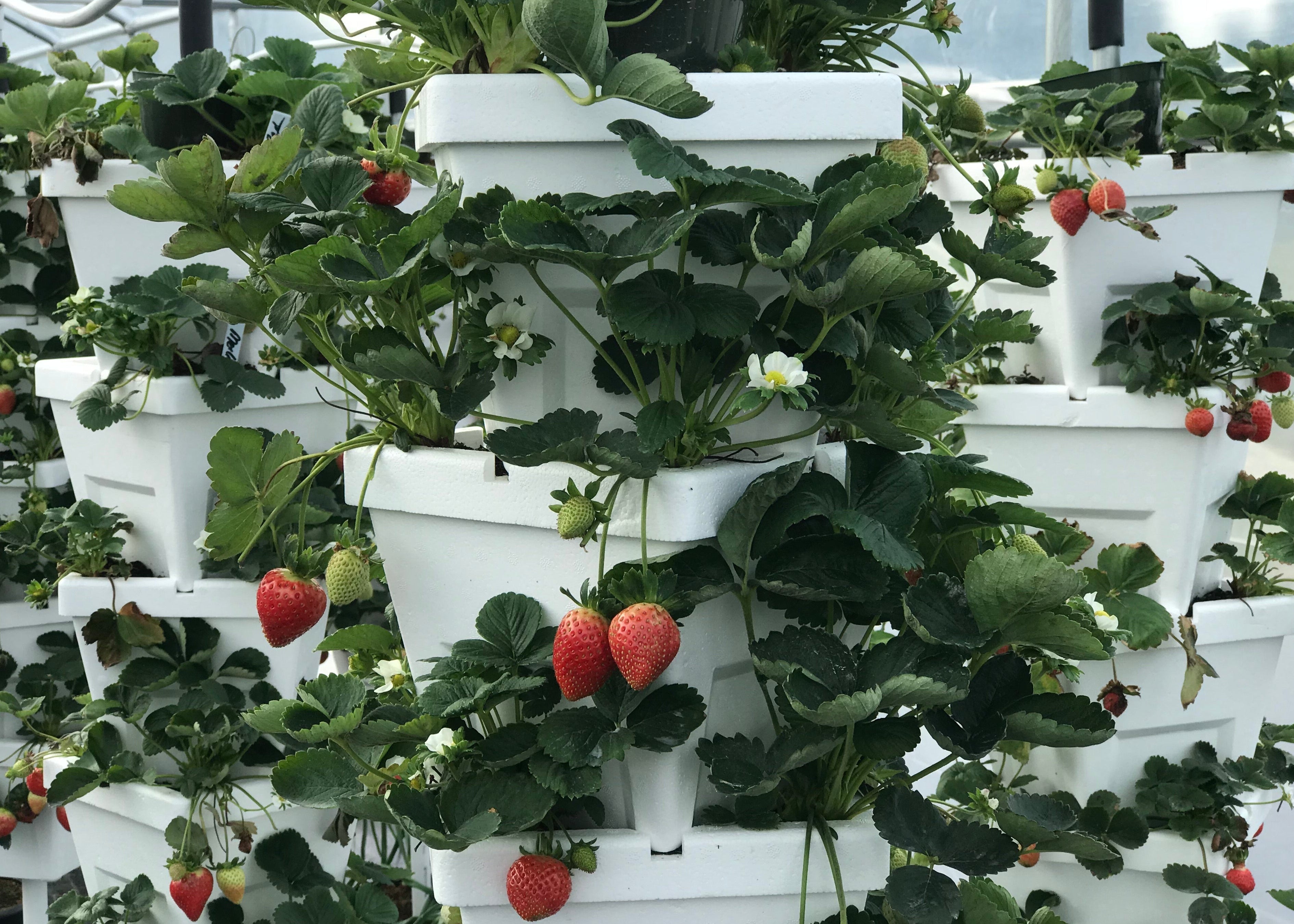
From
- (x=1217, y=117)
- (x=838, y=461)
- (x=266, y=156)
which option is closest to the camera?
(x=266, y=156)

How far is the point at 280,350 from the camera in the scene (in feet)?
5.14

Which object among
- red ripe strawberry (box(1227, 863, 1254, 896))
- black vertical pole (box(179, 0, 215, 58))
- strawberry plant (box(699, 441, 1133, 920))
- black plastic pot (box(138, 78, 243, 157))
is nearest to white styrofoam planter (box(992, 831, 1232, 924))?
red ripe strawberry (box(1227, 863, 1254, 896))

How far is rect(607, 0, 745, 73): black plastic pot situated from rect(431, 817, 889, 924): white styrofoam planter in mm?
598

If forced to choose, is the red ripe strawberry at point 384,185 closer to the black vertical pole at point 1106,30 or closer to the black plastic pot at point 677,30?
the black plastic pot at point 677,30

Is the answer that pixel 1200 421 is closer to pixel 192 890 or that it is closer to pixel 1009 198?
pixel 1009 198

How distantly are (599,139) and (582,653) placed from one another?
36 centimetres

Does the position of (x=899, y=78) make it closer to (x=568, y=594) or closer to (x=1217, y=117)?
(x=568, y=594)

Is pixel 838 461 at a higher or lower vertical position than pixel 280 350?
higher

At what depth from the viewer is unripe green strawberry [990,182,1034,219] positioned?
3.61ft

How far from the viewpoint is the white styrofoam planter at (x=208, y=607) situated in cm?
159

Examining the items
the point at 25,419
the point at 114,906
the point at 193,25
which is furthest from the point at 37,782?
the point at 193,25

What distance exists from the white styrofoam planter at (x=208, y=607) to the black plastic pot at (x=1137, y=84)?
129 cm

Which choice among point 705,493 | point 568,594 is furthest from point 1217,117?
point 568,594

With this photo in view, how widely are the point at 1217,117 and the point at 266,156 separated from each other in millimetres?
1246
